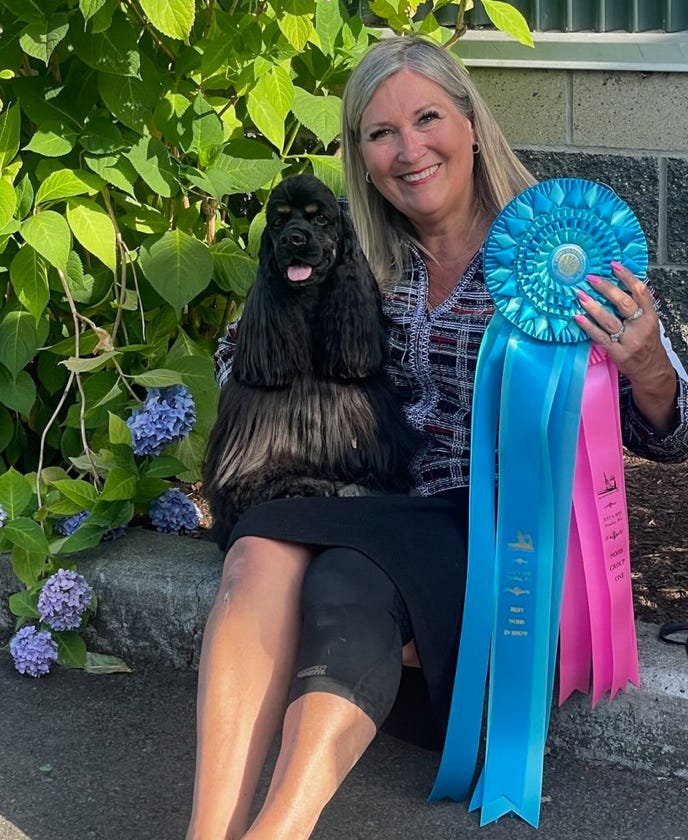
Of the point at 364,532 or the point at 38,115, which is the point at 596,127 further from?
the point at 364,532

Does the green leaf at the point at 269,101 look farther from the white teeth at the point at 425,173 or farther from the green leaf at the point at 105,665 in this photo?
the green leaf at the point at 105,665

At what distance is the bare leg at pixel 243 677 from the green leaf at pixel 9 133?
3.86ft

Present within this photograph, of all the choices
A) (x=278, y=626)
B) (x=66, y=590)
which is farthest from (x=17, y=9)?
(x=278, y=626)

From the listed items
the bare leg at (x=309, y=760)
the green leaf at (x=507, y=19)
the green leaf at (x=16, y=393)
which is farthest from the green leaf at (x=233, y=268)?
the bare leg at (x=309, y=760)

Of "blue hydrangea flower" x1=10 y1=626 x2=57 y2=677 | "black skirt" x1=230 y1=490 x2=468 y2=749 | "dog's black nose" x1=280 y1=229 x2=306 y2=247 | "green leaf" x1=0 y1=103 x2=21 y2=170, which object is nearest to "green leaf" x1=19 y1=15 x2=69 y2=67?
"green leaf" x1=0 y1=103 x2=21 y2=170

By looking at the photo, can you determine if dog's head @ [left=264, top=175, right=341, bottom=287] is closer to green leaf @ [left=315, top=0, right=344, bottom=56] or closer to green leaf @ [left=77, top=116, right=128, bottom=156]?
green leaf @ [left=77, top=116, right=128, bottom=156]

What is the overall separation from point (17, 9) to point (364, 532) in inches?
57.9

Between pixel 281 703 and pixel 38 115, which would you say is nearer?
pixel 281 703

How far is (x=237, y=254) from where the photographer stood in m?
3.28

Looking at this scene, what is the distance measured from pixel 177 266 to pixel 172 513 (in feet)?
2.16

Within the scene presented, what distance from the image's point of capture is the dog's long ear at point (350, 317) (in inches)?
98.8

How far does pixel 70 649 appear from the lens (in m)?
3.02

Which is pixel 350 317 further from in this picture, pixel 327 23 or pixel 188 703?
pixel 327 23

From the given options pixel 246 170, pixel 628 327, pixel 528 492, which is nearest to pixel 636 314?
pixel 628 327
